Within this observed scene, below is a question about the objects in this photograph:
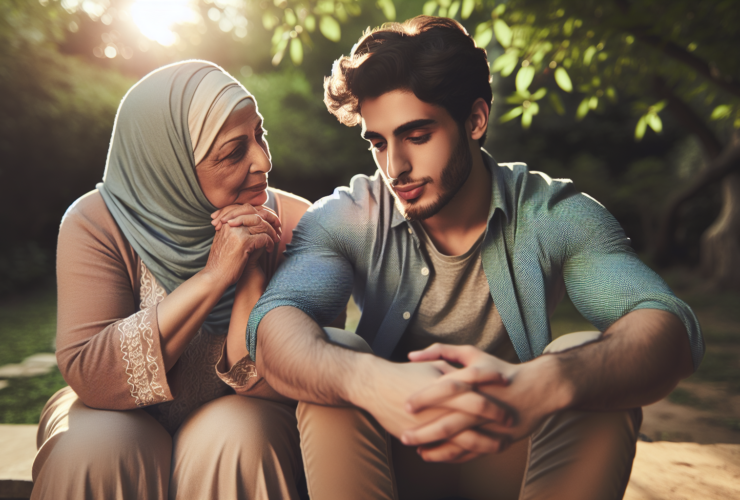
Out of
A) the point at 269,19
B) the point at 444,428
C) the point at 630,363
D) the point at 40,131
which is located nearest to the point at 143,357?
the point at 444,428

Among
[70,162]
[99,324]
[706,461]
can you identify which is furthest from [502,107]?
[99,324]

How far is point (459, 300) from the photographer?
205 centimetres

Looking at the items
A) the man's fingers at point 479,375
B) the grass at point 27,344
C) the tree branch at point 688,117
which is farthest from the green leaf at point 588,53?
the tree branch at point 688,117

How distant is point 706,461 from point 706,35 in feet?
9.91

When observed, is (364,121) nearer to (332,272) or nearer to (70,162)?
(332,272)

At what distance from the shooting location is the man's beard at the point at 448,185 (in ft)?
6.38

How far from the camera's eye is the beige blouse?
5.82 ft

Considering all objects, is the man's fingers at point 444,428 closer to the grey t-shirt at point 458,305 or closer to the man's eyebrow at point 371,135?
the grey t-shirt at point 458,305

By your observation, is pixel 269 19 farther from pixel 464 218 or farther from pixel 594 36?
pixel 464 218

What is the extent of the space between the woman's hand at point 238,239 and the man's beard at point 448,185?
0.48 m

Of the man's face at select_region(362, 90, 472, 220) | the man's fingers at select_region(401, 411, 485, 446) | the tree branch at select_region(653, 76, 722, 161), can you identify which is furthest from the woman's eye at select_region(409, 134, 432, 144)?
the tree branch at select_region(653, 76, 722, 161)

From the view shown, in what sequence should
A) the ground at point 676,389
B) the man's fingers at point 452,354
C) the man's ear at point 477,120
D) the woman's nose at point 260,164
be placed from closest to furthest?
the man's fingers at point 452,354
the woman's nose at point 260,164
the man's ear at point 477,120
the ground at point 676,389

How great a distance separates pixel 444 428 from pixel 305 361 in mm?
433

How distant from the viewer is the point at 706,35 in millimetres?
3967
